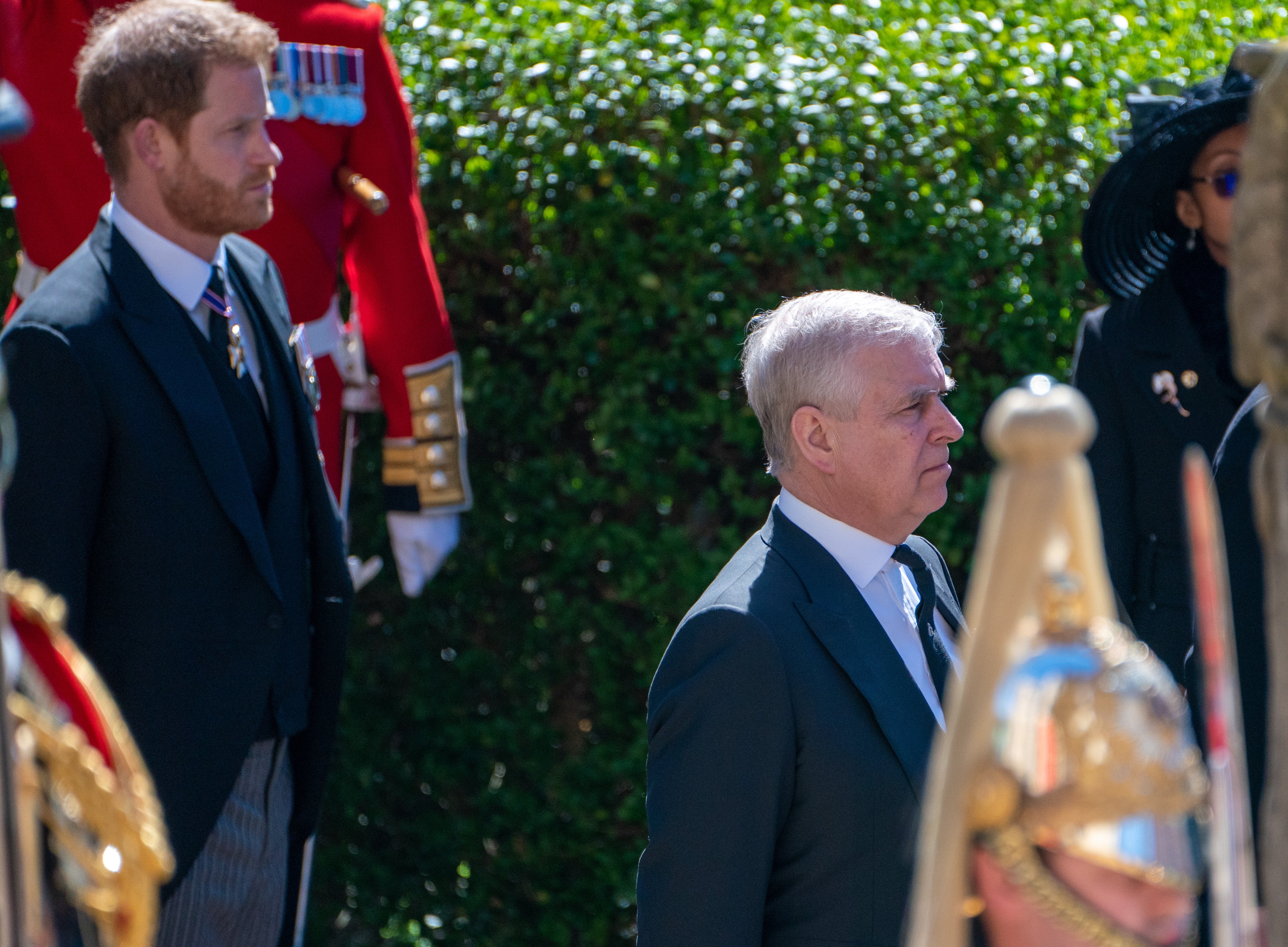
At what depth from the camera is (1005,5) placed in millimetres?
4422

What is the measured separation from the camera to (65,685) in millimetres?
1119

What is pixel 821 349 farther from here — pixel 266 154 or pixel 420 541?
pixel 420 541

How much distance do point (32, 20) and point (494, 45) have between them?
1140 mm

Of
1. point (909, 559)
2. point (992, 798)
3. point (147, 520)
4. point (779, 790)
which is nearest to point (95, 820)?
point (992, 798)

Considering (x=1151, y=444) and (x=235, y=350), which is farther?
(x=1151, y=444)

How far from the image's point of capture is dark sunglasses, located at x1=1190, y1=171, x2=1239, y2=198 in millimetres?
3492

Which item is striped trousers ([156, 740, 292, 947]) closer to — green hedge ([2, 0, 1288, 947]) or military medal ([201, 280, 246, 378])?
military medal ([201, 280, 246, 378])

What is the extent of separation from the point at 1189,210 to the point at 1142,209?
10cm

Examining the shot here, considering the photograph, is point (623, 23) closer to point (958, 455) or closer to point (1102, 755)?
point (958, 455)

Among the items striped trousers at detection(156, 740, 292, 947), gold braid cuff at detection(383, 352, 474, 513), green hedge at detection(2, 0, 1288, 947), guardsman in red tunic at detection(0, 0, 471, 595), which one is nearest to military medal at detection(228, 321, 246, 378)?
striped trousers at detection(156, 740, 292, 947)

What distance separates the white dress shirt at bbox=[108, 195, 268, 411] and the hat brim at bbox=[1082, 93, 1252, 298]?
1.92 metres

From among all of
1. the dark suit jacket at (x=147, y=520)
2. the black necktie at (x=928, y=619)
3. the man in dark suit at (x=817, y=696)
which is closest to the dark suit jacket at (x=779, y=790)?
the man in dark suit at (x=817, y=696)

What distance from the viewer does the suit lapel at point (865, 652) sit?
7.49 ft

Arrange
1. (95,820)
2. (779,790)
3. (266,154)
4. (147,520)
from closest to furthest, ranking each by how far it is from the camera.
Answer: (95,820) → (779,790) → (147,520) → (266,154)
